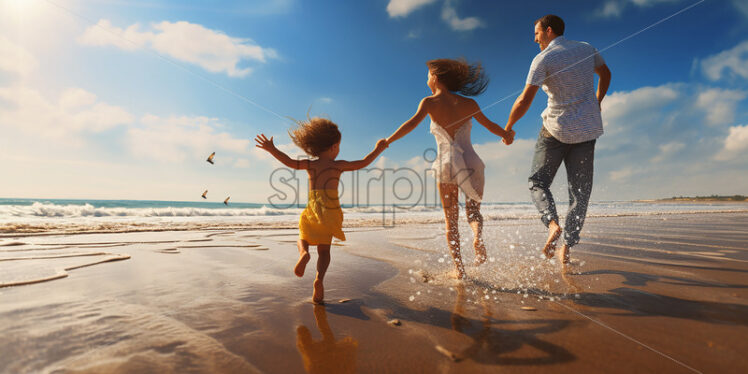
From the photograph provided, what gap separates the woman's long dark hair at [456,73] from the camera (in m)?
3.21

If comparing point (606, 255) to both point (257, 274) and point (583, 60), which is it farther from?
point (257, 274)

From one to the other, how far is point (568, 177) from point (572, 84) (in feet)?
3.08

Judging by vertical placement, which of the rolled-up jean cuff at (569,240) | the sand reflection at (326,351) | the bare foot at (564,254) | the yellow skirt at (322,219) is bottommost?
the sand reflection at (326,351)

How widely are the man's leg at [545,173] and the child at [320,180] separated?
5.74ft

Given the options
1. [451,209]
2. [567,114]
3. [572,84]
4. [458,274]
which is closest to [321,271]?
[458,274]

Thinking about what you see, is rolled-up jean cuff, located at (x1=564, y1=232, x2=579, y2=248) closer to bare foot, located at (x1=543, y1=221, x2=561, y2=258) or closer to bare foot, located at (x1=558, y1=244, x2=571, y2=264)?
bare foot, located at (x1=558, y1=244, x2=571, y2=264)

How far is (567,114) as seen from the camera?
10.3ft

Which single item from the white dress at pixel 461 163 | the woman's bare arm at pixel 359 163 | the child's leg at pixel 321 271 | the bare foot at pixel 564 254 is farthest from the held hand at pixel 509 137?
the child's leg at pixel 321 271

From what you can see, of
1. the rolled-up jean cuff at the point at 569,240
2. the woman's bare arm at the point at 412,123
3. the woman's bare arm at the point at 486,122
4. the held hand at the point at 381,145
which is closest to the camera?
the held hand at the point at 381,145

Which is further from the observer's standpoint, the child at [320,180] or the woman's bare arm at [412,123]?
the woman's bare arm at [412,123]

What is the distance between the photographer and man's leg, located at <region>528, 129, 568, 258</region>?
3201 mm

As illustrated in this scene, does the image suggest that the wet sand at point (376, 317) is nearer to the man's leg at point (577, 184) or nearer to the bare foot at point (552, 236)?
the bare foot at point (552, 236)

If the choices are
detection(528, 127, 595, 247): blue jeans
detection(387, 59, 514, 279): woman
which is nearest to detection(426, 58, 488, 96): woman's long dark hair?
detection(387, 59, 514, 279): woman

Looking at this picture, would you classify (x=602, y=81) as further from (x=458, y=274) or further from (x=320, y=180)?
(x=320, y=180)
